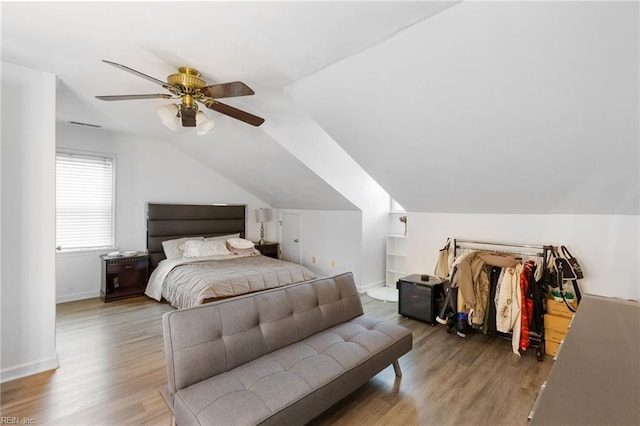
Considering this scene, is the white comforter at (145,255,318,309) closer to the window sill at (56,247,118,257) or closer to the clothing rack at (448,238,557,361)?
the window sill at (56,247,118,257)

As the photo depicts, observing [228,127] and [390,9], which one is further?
[228,127]

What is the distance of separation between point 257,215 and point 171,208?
5.52 ft

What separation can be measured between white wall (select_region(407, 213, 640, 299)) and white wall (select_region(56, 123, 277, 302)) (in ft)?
14.7

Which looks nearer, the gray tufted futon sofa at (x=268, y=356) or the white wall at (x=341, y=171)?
the gray tufted futon sofa at (x=268, y=356)

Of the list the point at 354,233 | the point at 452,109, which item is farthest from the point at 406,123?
the point at 354,233

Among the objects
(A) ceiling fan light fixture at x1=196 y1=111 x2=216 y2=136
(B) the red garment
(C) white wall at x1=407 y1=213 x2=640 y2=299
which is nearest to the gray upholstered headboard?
(A) ceiling fan light fixture at x1=196 y1=111 x2=216 y2=136

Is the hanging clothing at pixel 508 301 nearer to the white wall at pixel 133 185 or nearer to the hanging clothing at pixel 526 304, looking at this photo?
the hanging clothing at pixel 526 304

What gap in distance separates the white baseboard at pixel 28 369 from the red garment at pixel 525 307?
433 centimetres

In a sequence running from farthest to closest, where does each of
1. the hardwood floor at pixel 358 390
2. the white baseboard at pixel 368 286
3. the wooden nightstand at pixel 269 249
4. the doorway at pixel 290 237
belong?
the doorway at pixel 290 237 < the wooden nightstand at pixel 269 249 < the white baseboard at pixel 368 286 < the hardwood floor at pixel 358 390

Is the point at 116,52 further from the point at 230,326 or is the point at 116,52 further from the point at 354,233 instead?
the point at 354,233

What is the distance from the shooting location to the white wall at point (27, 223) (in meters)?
2.38

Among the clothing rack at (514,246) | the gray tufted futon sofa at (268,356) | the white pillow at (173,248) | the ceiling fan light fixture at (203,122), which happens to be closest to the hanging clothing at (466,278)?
the clothing rack at (514,246)

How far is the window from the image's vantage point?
4258mm

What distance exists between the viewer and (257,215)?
245 inches
